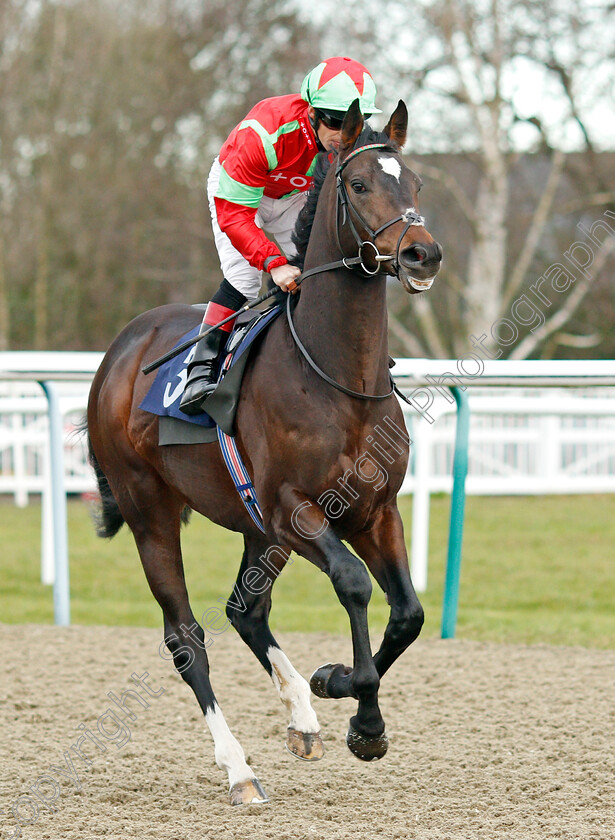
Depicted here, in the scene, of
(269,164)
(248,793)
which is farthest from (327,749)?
(269,164)

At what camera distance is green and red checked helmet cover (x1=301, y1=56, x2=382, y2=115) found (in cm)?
338

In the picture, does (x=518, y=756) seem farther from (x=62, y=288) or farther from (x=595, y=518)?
(x=62, y=288)

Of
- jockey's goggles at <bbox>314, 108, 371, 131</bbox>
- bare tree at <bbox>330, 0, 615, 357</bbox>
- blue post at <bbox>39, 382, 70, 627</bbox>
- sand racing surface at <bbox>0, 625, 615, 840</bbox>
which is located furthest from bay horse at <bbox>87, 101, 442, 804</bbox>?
bare tree at <bbox>330, 0, 615, 357</bbox>

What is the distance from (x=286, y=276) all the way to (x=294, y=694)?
1.62 m

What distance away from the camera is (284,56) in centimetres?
1969

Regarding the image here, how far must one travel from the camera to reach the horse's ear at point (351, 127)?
10.4 feet

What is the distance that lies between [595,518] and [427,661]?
6.03m

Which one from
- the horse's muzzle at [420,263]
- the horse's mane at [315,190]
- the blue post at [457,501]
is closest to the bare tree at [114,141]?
the blue post at [457,501]

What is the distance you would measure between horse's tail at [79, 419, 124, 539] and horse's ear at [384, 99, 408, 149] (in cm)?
208

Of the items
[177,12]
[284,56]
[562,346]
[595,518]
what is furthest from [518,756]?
[177,12]

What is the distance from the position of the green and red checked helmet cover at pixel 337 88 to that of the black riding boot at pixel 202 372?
0.93 meters

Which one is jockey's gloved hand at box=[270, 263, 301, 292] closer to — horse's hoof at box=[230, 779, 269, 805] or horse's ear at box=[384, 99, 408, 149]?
horse's ear at box=[384, 99, 408, 149]

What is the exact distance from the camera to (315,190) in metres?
3.44

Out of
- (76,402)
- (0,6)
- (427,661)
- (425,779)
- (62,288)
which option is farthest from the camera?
(62,288)
